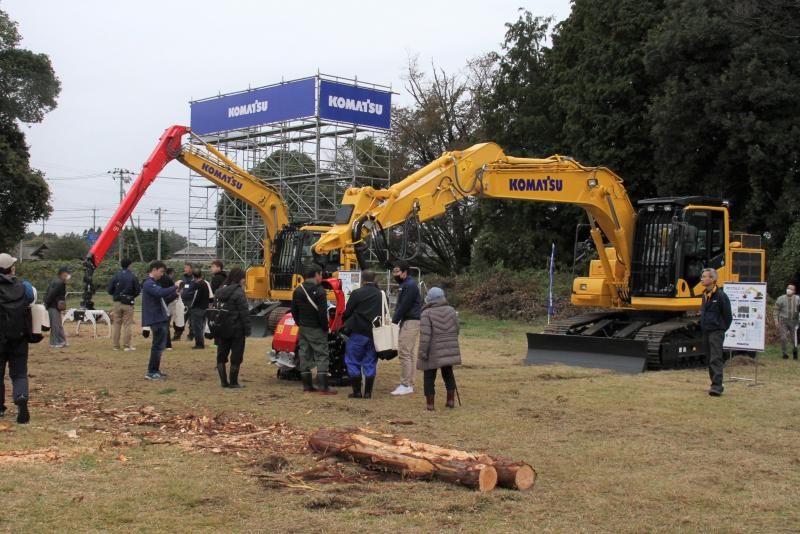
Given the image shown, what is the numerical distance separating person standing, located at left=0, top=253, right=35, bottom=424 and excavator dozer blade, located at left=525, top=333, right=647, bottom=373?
9.93 meters

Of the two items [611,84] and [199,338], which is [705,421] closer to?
[199,338]

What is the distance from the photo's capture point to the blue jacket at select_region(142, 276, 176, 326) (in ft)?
43.1

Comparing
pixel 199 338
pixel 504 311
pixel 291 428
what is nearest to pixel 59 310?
pixel 199 338

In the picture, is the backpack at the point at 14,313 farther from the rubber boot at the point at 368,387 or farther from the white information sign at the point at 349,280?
the white information sign at the point at 349,280

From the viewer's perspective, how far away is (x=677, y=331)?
52.7ft

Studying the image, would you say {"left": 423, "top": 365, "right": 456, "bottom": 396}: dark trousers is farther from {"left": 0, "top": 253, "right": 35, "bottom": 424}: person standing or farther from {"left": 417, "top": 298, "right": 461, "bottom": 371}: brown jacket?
{"left": 0, "top": 253, "right": 35, "bottom": 424}: person standing

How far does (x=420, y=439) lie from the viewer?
27.9ft

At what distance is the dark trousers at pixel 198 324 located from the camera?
57.9 feet

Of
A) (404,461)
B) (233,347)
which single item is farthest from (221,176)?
(404,461)

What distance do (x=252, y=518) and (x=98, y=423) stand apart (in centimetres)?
401

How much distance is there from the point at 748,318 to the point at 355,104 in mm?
25167

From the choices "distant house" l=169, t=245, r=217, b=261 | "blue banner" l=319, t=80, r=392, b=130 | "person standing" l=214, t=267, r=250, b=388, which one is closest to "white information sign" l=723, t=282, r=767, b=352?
"person standing" l=214, t=267, r=250, b=388

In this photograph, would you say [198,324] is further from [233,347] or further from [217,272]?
[233,347]

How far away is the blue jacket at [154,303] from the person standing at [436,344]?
4837 millimetres
